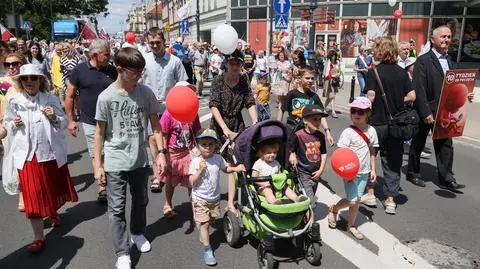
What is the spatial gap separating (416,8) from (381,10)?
7.97 ft

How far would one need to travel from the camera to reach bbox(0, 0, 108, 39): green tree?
46.0m

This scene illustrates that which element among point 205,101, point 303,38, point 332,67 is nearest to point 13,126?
point 332,67

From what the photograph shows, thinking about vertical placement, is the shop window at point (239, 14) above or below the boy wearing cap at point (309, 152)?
above

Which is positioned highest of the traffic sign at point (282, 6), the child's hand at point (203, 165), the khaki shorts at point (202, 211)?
the traffic sign at point (282, 6)

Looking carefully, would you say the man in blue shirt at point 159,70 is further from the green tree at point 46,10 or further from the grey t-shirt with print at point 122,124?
the green tree at point 46,10

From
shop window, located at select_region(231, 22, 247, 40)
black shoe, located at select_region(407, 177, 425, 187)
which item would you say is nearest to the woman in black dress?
black shoe, located at select_region(407, 177, 425, 187)

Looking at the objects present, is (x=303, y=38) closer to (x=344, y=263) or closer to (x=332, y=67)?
(x=332, y=67)

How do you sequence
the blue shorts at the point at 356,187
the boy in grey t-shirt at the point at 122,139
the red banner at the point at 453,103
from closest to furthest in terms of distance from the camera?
the boy in grey t-shirt at the point at 122,139 → the blue shorts at the point at 356,187 → the red banner at the point at 453,103

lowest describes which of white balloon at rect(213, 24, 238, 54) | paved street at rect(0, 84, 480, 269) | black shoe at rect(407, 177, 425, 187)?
paved street at rect(0, 84, 480, 269)

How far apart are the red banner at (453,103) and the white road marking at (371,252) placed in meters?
1.81

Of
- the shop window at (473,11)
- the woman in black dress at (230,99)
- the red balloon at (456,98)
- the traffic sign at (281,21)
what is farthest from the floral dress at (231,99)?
the shop window at (473,11)

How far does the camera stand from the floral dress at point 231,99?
464 cm

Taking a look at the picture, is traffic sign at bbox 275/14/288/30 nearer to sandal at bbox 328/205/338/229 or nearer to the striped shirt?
the striped shirt

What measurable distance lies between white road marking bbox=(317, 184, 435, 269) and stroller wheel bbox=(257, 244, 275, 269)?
2.76ft
